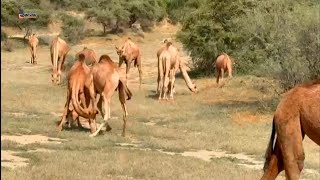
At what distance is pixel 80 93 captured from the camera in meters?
14.3

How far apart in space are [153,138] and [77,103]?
1890 millimetres

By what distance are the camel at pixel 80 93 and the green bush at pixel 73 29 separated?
3314cm

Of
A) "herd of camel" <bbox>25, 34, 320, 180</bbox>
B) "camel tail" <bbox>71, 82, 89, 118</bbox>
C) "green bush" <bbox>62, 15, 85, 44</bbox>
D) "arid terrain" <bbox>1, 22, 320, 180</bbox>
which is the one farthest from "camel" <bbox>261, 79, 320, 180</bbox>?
"green bush" <bbox>62, 15, 85, 44</bbox>

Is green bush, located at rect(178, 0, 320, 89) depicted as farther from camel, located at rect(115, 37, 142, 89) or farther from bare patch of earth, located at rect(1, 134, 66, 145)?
bare patch of earth, located at rect(1, 134, 66, 145)

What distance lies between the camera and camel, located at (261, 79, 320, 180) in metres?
7.12

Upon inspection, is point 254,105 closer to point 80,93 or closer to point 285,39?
point 285,39

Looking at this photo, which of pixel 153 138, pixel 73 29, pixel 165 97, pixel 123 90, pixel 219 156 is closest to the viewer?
pixel 219 156

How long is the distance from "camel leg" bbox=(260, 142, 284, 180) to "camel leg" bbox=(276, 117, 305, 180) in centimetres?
17

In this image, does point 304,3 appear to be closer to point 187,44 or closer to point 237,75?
point 237,75

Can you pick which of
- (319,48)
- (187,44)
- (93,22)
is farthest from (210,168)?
(93,22)

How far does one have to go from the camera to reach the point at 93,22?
182 feet

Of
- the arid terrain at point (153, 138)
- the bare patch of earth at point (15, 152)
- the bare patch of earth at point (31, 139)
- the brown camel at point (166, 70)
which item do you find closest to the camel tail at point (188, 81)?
the arid terrain at point (153, 138)

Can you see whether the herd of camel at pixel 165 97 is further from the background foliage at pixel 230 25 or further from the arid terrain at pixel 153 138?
the background foliage at pixel 230 25

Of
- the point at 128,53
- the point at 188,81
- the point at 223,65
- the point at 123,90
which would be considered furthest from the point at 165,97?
the point at 123,90
